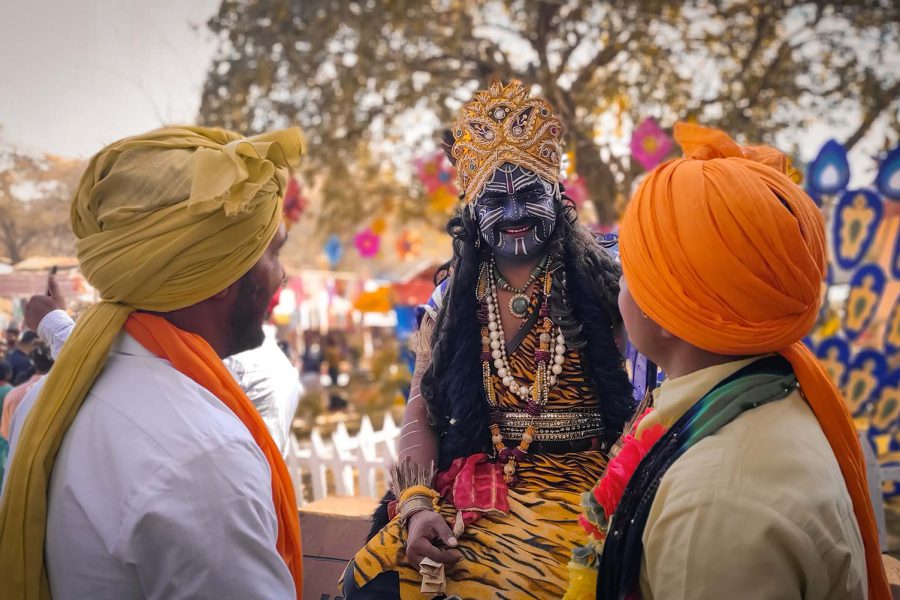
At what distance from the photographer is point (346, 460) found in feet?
19.6

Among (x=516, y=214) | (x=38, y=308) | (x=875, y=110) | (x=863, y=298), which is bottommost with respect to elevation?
(x=863, y=298)

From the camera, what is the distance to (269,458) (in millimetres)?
1837

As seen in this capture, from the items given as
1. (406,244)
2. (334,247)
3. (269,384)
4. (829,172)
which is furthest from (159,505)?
(334,247)

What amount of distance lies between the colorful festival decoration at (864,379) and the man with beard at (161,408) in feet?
21.1

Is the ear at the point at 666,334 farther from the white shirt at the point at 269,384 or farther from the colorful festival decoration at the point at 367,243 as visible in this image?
the colorful festival decoration at the point at 367,243

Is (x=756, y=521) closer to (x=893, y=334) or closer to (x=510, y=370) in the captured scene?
(x=510, y=370)

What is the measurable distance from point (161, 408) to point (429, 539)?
108 cm

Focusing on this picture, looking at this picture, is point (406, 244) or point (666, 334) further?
point (406, 244)

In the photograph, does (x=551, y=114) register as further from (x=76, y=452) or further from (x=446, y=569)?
(x=76, y=452)

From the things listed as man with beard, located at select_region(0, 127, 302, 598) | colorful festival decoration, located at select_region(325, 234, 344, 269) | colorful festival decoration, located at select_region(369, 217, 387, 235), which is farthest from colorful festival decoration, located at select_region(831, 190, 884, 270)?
colorful festival decoration, located at select_region(325, 234, 344, 269)

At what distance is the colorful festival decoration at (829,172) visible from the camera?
21.9 ft

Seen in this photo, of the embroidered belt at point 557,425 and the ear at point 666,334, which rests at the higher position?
the ear at point 666,334

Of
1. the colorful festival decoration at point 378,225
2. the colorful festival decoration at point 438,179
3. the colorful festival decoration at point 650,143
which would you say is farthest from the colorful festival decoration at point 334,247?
the colorful festival decoration at point 650,143

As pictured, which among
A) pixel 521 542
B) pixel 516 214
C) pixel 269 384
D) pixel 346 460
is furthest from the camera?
pixel 346 460
